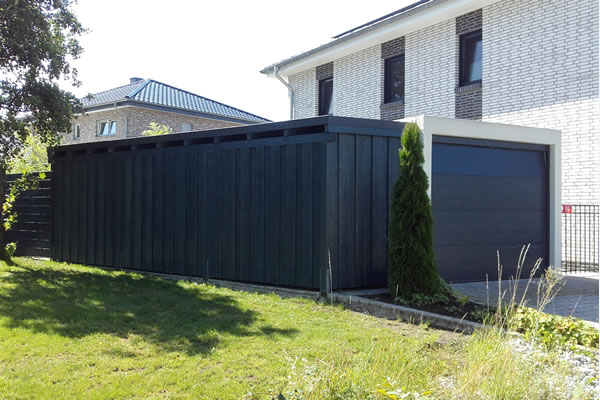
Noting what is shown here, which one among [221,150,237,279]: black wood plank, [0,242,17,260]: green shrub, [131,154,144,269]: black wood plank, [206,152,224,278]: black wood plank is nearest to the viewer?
[221,150,237,279]: black wood plank

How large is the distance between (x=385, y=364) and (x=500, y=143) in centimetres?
719

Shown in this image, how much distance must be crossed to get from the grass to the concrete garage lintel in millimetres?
3487

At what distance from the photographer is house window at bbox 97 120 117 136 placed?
92.3 feet

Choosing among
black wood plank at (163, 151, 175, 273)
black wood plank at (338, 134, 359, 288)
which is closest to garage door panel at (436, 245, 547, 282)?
black wood plank at (338, 134, 359, 288)

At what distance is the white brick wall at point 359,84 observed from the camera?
17.8 metres

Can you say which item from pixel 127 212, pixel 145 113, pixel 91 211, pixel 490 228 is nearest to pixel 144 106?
pixel 145 113

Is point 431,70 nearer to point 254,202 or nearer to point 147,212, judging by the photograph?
point 254,202

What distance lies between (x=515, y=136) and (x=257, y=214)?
16.4ft

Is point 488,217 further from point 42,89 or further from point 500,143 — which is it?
point 42,89

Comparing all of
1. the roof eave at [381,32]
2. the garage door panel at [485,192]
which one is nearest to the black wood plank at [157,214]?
the garage door panel at [485,192]

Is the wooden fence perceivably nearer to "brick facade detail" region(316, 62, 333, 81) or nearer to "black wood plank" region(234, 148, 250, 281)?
"black wood plank" region(234, 148, 250, 281)

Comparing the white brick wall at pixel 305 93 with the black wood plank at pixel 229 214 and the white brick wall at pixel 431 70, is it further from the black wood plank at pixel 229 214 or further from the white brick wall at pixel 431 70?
the black wood plank at pixel 229 214

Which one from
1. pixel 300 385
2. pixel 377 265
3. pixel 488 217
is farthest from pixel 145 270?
pixel 300 385

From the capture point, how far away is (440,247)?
30.6ft
